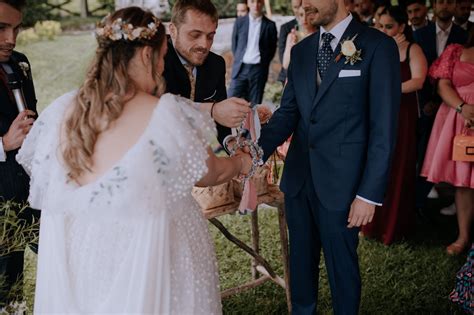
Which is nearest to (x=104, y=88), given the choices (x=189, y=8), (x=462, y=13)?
(x=189, y=8)

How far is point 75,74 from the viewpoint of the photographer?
10484 mm

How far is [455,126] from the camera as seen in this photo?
4457 mm

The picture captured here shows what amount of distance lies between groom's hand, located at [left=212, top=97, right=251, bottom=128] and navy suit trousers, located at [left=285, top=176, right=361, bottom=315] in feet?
1.92

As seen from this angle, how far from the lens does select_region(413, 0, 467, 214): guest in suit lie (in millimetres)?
5340

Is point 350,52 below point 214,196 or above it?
above

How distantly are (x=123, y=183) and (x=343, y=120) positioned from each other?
3.99ft

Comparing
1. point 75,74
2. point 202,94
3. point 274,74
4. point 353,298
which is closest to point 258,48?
point 274,74

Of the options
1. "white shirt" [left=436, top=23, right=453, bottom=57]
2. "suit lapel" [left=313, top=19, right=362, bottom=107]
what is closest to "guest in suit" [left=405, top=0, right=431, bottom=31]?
"white shirt" [left=436, top=23, right=453, bottom=57]

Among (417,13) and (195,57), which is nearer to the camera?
(195,57)

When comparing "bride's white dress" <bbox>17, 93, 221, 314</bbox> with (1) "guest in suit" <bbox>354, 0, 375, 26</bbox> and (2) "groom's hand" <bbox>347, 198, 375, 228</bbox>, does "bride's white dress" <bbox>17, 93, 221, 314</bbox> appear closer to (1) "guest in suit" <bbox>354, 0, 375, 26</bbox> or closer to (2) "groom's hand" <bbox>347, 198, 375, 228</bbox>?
(2) "groom's hand" <bbox>347, 198, 375, 228</bbox>

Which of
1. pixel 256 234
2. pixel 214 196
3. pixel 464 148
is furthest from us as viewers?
pixel 464 148

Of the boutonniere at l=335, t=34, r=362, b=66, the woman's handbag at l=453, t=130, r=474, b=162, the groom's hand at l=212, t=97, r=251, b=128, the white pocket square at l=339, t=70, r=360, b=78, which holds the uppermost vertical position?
the boutonniere at l=335, t=34, r=362, b=66

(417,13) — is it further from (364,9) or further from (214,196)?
(214,196)

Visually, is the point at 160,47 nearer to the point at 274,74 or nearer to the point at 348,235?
the point at 348,235
